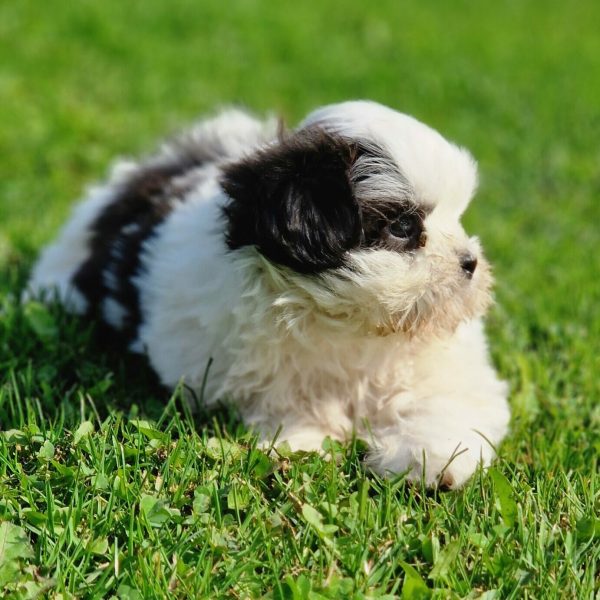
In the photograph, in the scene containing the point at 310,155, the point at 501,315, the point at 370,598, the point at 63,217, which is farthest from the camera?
the point at 63,217

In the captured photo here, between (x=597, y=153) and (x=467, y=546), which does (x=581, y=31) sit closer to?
(x=597, y=153)

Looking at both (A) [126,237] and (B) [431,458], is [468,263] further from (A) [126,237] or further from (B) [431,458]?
(A) [126,237]

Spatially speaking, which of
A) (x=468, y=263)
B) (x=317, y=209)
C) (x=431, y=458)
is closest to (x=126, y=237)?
(x=317, y=209)

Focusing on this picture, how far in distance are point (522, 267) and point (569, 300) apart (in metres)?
0.51

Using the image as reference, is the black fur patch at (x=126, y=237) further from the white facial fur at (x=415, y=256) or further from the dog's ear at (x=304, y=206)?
the white facial fur at (x=415, y=256)

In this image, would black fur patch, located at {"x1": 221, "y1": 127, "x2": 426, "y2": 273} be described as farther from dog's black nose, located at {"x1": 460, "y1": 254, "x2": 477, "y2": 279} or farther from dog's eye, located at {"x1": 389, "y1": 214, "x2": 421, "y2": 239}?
dog's black nose, located at {"x1": 460, "y1": 254, "x2": 477, "y2": 279}

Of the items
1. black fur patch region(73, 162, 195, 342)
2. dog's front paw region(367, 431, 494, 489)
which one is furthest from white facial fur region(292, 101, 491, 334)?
black fur patch region(73, 162, 195, 342)

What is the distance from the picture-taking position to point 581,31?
36.0ft

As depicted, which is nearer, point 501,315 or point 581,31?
point 501,315

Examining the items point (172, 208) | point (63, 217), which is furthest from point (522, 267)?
point (63, 217)

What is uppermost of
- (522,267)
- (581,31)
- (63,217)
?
(581,31)

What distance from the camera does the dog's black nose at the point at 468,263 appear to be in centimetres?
295

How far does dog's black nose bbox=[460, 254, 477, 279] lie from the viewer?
2.95m

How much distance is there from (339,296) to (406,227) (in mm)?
314
